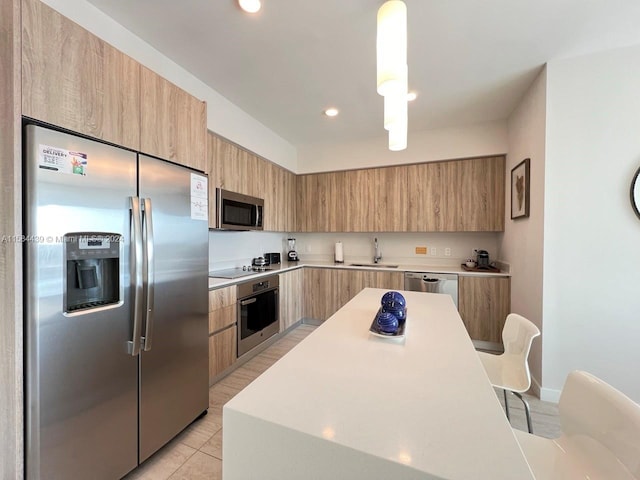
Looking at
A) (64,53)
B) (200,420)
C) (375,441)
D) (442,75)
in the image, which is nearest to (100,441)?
(200,420)

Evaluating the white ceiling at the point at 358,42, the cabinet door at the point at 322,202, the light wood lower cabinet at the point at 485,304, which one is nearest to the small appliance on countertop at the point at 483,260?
the light wood lower cabinet at the point at 485,304

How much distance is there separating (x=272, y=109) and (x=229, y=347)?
98.0 inches

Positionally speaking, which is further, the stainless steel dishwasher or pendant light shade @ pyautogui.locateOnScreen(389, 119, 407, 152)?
the stainless steel dishwasher

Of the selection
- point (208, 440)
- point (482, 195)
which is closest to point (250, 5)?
point (208, 440)

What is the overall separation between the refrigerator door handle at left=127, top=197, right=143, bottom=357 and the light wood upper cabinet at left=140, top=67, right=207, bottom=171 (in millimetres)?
391

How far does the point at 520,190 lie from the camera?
8.80 feet

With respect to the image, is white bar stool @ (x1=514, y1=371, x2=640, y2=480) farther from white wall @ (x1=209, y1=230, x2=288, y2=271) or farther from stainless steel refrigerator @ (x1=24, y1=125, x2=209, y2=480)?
white wall @ (x1=209, y1=230, x2=288, y2=271)

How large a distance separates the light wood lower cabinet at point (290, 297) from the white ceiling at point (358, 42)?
206cm

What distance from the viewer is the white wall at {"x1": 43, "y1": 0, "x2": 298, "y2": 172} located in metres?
1.63

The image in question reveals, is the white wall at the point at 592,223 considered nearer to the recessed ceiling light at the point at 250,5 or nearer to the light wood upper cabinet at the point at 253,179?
the recessed ceiling light at the point at 250,5

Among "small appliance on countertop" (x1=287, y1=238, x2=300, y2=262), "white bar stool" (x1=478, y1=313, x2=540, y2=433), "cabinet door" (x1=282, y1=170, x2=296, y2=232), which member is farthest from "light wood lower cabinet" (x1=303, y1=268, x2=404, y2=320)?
"white bar stool" (x1=478, y1=313, x2=540, y2=433)

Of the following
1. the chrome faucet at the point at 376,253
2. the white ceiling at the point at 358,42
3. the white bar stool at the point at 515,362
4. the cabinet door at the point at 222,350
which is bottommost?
the cabinet door at the point at 222,350

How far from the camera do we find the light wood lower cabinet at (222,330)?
2279 millimetres

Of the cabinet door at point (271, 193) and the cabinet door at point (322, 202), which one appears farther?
the cabinet door at point (322, 202)
